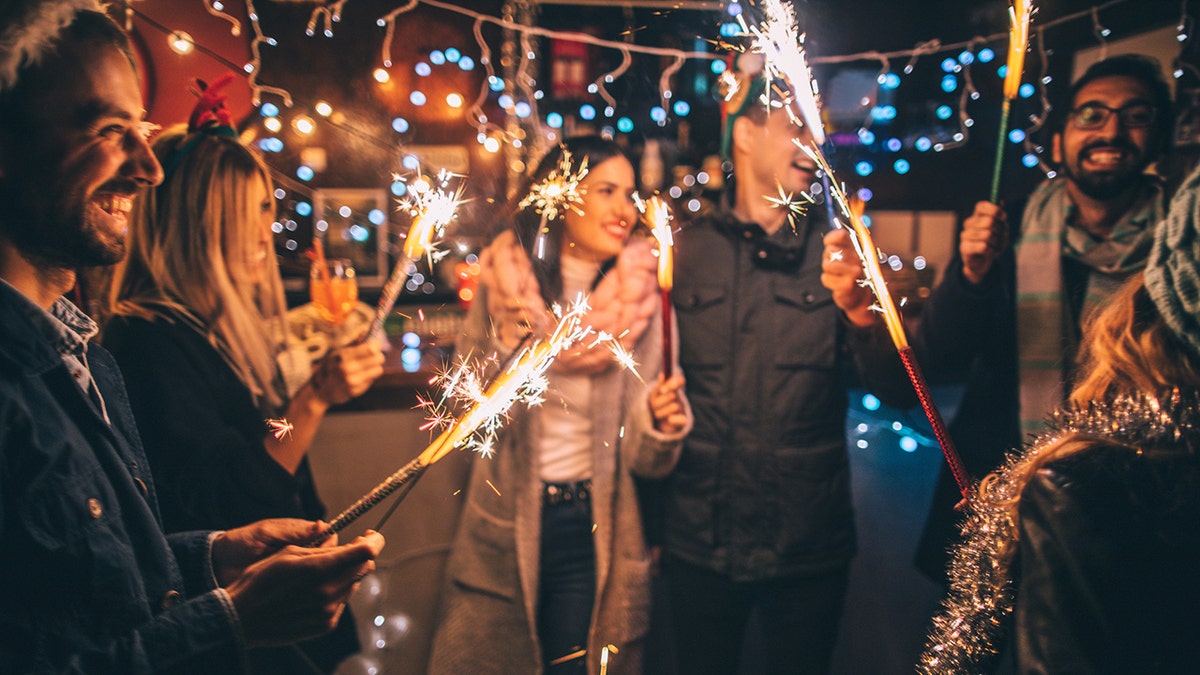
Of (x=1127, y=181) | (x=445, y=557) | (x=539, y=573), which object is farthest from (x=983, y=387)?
(x=445, y=557)

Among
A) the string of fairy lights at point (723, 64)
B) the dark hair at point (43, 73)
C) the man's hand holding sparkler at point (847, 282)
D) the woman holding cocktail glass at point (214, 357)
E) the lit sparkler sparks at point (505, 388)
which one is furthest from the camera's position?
the string of fairy lights at point (723, 64)

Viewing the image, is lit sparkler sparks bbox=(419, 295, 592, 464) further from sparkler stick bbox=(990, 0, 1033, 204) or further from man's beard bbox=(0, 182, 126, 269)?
sparkler stick bbox=(990, 0, 1033, 204)

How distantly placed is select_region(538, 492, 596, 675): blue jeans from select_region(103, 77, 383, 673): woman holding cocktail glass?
0.68 meters

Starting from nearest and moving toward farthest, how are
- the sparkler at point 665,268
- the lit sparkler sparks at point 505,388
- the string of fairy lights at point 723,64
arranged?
the lit sparkler sparks at point 505,388 → the sparkler at point 665,268 → the string of fairy lights at point 723,64

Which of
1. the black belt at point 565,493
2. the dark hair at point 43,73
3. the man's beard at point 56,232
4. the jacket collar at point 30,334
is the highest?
the dark hair at point 43,73

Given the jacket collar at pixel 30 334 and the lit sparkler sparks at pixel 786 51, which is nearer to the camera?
the jacket collar at pixel 30 334

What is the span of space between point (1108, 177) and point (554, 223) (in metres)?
1.83

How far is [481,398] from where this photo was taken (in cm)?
143

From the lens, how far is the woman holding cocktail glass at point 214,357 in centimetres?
158

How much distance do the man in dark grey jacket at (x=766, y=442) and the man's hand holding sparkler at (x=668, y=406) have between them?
153 mm

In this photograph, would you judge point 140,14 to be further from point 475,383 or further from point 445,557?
point 445,557

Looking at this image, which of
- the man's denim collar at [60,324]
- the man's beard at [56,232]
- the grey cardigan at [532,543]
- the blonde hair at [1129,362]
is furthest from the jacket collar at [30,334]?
the blonde hair at [1129,362]

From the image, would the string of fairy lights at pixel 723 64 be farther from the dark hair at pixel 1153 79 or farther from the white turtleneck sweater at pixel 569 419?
the white turtleneck sweater at pixel 569 419

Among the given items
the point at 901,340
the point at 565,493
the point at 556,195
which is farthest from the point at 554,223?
the point at 901,340
